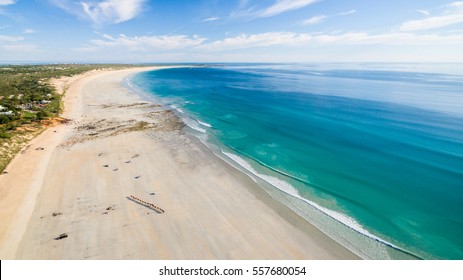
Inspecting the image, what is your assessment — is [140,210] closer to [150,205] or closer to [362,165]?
[150,205]

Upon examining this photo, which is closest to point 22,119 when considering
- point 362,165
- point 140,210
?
point 140,210

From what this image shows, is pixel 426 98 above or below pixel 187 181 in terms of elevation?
above

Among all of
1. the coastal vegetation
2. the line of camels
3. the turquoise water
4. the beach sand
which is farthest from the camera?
the coastal vegetation

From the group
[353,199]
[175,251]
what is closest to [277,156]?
[353,199]

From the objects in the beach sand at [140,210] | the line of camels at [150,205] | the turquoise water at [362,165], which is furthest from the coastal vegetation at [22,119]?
the turquoise water at [362,165]

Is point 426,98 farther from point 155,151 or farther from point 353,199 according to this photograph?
point 155,151

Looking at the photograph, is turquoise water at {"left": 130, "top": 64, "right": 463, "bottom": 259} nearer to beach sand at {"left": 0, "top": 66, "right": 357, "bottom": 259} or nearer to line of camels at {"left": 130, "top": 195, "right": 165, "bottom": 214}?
beach sand at {"left": 0, "top": 66, "right": 357, "bottom": 259}

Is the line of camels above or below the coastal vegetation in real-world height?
below

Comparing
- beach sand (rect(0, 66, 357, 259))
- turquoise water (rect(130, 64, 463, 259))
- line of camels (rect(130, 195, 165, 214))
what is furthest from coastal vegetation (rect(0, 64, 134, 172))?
turquoise water (rect(130, 64, 463, 259))

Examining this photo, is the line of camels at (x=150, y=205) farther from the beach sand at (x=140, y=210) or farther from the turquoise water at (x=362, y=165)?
the turquoise water at (x=362, y=165)
